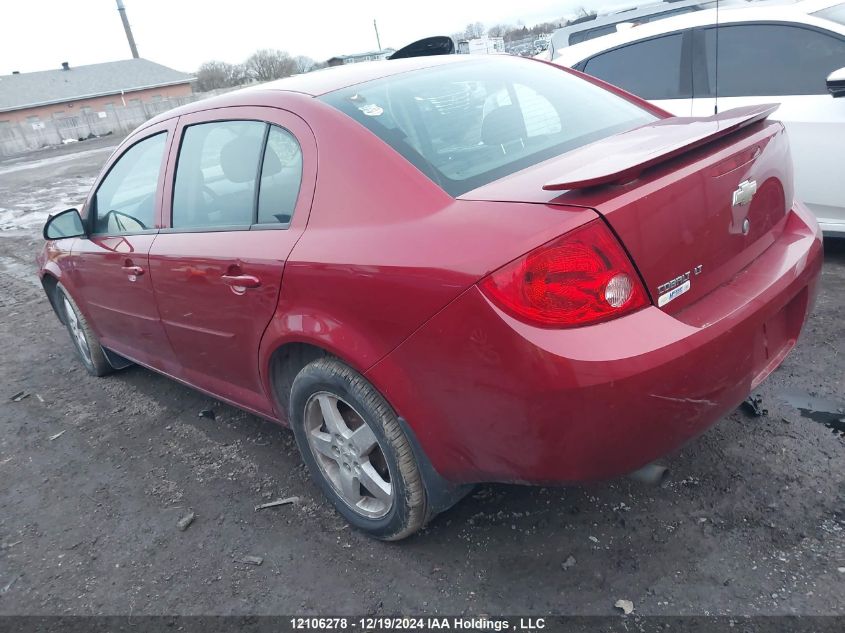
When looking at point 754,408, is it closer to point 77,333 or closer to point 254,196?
point 254,196

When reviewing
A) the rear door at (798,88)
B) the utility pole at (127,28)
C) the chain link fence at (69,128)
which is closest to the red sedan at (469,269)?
the rear door at (798,88)

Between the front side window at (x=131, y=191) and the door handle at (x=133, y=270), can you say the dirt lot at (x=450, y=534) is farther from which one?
the front side window at (x=131, y=191)

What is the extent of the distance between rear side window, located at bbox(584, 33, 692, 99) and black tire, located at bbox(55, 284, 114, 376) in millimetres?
4424

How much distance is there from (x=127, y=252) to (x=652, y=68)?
4122 mm

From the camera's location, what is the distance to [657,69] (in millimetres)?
5184

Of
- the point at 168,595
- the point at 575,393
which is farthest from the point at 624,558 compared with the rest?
the point at 168,595

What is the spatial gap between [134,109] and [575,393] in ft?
179

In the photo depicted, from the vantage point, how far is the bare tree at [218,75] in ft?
200

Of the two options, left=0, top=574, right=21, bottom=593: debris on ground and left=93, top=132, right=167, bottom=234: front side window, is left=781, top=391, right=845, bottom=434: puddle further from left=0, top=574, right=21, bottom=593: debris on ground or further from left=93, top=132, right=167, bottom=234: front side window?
left=0, top=574, right=21, bottom=593: debris on ground

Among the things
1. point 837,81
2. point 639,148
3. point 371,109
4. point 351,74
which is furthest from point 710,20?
point 371,109

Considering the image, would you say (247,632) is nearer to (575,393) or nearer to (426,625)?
(426,625)

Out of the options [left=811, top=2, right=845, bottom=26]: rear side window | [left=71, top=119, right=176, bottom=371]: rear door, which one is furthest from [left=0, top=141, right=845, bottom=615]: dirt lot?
[left=811, top=2, right=845, bottom=26]: rear side window

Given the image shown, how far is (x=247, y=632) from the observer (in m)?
2.23

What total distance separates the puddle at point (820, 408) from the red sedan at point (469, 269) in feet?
2.35
